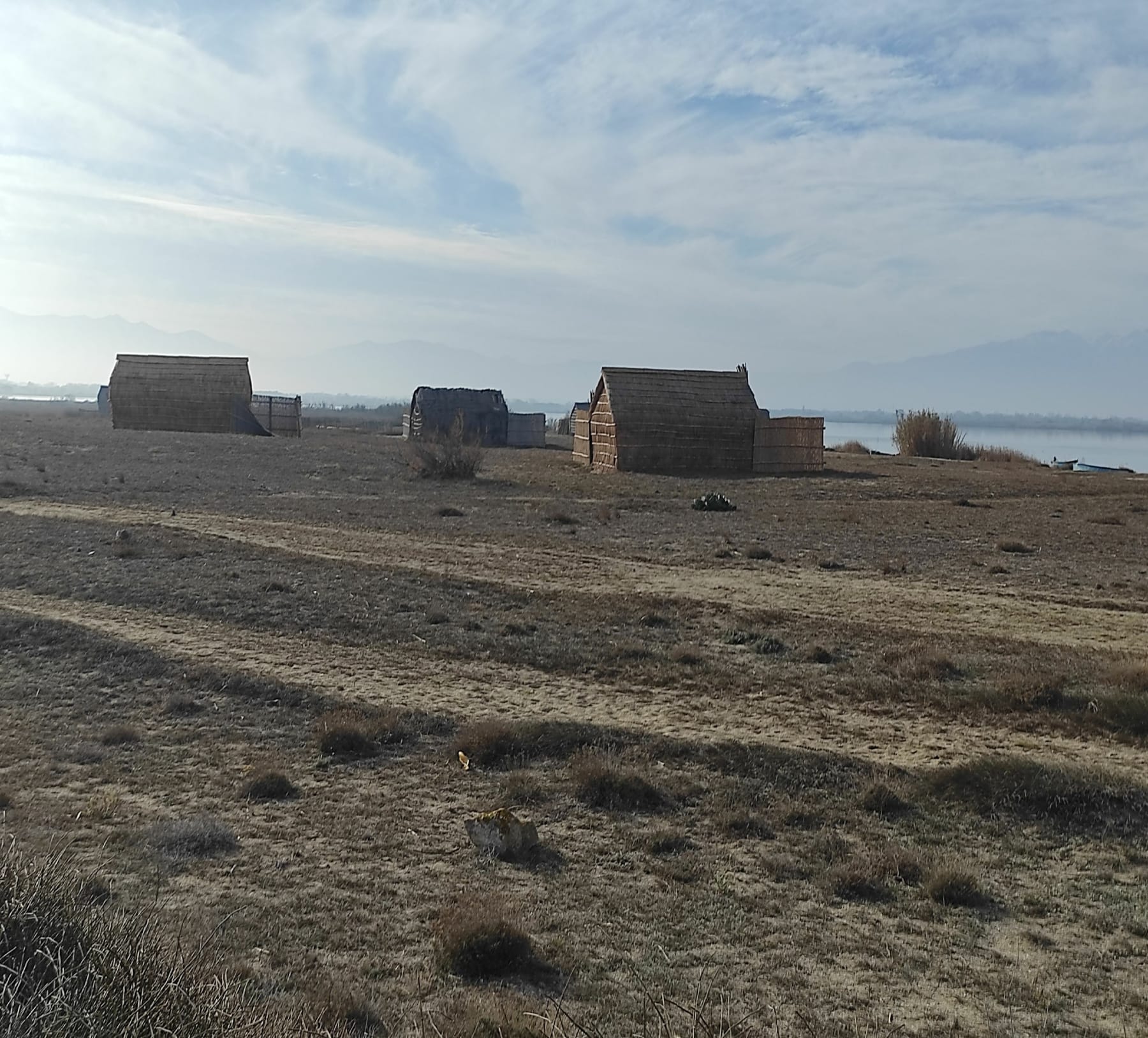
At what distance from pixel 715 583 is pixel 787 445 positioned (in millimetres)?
23321

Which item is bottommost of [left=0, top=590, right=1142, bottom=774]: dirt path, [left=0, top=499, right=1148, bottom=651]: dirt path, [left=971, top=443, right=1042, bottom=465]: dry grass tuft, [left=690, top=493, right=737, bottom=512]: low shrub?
[left=0, top=590, right=1142, bottom=774]: dirt path

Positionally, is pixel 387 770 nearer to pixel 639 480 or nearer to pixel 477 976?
pixel 477 976

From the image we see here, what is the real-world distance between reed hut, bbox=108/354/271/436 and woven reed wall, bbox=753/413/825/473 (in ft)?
83.3

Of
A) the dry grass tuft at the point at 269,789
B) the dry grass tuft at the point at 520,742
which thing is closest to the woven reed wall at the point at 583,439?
the dry grass tuft at the point at 520,742

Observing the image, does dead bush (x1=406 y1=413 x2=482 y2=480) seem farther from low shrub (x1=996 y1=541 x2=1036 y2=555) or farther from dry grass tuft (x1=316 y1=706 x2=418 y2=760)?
dry grass tuft (x1=316 y1=706 x2=418 y2=760)

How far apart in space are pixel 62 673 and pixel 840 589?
8698mm

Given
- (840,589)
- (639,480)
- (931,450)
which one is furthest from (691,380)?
(840,589)

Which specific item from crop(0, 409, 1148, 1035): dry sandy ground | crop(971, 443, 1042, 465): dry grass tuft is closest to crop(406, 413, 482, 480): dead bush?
crop(0, 409, 1148, 1035): dry sandy ground

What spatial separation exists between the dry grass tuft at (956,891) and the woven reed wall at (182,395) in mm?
48278

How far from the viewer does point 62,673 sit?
992cm

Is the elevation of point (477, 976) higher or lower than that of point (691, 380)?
lower

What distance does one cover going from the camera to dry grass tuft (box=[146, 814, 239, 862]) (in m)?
6.38

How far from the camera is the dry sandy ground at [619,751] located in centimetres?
532

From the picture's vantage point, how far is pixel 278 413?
176ft
